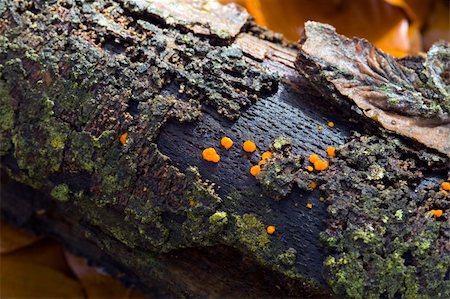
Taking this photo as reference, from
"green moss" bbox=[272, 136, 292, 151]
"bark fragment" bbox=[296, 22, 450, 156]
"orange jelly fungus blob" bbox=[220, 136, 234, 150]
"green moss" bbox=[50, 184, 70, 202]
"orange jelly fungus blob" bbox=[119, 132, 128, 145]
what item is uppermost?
"bark fragment" bbox=[296, 22, 450, 156]

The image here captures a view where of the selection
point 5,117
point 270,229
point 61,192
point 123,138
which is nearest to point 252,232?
point 270,229

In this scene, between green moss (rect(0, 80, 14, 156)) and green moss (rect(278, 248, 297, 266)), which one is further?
green moss (rect(0, 80, 14, 156))

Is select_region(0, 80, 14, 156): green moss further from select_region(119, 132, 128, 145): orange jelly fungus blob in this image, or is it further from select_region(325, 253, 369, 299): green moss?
select_region(325, 253, 369, 299): green moss

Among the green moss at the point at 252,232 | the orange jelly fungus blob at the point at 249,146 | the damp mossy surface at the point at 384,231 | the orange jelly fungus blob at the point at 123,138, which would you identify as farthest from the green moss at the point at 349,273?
the orange jelly fungus blob at the point at 123,138

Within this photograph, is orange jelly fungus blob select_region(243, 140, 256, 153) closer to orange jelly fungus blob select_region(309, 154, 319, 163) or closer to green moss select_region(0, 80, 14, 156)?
orange jelly fungus blob select_region(309, 154, 319, 163)

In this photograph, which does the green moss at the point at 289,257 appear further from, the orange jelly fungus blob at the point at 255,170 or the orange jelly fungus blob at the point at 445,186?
the orange jelly fungus blob at the point at 445,186

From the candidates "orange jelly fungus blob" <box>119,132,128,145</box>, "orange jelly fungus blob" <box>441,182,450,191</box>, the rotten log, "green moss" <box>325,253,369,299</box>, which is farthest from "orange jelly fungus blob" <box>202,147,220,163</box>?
"orange jelly fungus blob" <box>441,182,450,191</box>

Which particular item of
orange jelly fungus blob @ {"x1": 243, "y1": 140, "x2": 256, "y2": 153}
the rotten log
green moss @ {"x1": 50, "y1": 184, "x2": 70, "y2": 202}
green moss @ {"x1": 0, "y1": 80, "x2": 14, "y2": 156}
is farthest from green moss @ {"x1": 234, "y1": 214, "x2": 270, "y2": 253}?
green moss @ {"x1": 0, "y1": 80, "x2": 14, "y2": 156}

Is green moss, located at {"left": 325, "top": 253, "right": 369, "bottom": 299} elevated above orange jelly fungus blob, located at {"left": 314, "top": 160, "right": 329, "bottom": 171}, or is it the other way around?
orange jelly fungus blob, located at {"left": 314, "top": 160, "right": 329, "bottom": 171}

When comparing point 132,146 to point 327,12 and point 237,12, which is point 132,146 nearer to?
point 237,12
